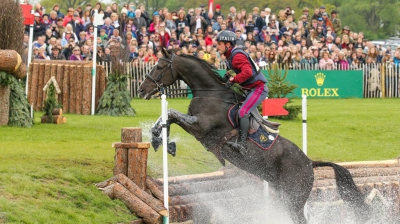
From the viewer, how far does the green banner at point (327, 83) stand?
2680 cm

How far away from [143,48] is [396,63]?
10.8 metres

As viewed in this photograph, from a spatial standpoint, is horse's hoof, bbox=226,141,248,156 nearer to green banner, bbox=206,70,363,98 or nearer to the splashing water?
the splashing water

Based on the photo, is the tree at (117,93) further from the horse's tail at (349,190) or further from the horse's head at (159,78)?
the horse's tail at (349,190)

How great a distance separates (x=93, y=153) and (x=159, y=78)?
7.67 ft

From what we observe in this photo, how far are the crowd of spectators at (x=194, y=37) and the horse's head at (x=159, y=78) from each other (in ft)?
31.3

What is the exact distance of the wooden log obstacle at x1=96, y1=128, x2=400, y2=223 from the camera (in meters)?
10.7

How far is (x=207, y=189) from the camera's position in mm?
12094

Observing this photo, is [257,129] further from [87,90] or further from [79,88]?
[79,88]

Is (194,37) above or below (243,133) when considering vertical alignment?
above

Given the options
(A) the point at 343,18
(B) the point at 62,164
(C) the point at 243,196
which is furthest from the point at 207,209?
(A) the point at 343,18

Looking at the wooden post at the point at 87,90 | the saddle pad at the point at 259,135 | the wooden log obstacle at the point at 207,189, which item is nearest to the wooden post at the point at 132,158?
the wooden log obstacle at the point at 207,189

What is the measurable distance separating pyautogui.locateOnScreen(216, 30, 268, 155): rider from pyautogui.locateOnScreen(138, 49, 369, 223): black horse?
204 millimetres

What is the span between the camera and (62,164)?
11562 mm

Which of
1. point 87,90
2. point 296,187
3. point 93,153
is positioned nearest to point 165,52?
point 93,153
